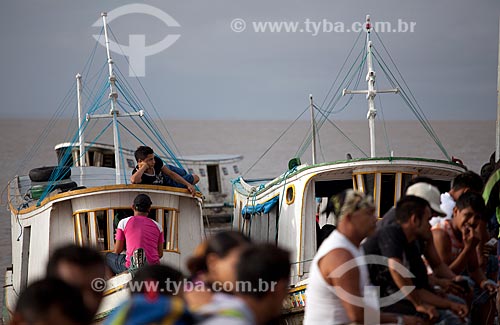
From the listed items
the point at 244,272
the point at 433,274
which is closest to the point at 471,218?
the point at 433,274

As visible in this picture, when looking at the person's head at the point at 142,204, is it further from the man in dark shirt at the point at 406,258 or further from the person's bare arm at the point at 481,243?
the man in dark shirt at the point at 406,258

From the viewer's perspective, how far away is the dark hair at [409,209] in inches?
255

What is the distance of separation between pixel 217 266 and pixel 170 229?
29.3 feet

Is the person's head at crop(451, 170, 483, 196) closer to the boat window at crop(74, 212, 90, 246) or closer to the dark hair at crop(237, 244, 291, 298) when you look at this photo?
the dark hair at crop(237, 244, 291, 298)

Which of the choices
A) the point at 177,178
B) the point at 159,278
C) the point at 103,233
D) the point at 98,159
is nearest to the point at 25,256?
the point at 103,233

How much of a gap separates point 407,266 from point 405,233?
24 centimetres

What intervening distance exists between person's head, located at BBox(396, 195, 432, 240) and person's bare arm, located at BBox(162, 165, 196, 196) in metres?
6.81

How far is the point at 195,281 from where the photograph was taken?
203 inches

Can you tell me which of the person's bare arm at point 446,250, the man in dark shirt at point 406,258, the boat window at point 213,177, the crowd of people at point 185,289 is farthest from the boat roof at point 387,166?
the boat window at point 213,177

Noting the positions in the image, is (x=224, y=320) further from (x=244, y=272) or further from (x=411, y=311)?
(x=411, y=311)

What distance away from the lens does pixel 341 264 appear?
18.5 feet

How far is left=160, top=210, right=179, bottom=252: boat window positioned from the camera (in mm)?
13578

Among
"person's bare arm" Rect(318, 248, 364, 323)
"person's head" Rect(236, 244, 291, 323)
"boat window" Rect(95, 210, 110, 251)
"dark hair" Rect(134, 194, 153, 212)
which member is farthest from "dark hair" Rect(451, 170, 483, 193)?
"boat window" Rect(95, 210, 110, 251)

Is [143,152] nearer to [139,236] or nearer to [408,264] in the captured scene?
[139,236]
